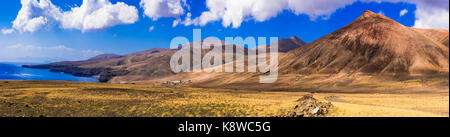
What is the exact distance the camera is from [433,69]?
86562 mm

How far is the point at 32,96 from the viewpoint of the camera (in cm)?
3198

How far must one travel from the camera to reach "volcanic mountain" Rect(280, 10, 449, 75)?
92.2m

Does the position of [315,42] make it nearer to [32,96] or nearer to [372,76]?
[372,76]

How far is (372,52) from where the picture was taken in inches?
4134

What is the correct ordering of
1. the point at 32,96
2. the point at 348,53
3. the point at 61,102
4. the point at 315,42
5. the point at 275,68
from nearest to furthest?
the point at 61,102, the point at 32,96, the point at 348,53, the point at 275,68, the point at 315,42

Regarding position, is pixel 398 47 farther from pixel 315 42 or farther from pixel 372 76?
pixel 315 42

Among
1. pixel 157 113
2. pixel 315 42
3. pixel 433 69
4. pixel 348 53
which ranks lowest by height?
pixel 157 113

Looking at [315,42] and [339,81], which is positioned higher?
[315,42]

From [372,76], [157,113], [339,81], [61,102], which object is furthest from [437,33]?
[61,102]

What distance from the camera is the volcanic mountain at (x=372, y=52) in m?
92.2

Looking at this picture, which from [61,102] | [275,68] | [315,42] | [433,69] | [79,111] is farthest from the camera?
[315,42]

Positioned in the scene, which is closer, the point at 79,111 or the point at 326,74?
the point at 79,111
